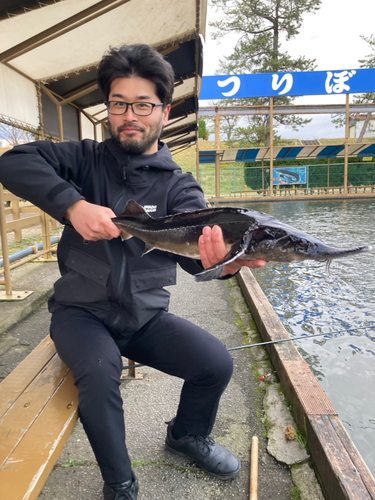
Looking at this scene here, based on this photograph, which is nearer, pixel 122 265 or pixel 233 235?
pixel 233 235

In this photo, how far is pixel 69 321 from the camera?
6.89 ft

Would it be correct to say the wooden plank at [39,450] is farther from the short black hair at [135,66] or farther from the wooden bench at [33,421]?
the short black hair at [135,66]

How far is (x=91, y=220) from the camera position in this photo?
1.91 m

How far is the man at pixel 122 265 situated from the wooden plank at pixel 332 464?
481 millimetres

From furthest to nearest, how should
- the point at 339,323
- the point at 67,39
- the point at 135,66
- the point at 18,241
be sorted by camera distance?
the point at 18,241, the point at 339,323, the point at 67,39, the point at 135,66

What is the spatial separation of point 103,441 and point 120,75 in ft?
6.84

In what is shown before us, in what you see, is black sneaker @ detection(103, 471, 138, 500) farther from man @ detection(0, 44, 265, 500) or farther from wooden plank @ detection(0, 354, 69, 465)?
wooden plank @ detection(0, 354, 69, 465)

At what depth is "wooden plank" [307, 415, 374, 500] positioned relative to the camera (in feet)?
5.94

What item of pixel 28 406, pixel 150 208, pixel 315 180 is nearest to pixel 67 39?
pixel 150 208

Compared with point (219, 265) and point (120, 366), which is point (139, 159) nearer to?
point (219, 265)

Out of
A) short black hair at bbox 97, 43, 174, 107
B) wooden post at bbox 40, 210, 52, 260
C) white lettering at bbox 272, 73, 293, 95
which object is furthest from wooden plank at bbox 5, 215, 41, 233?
white lettering at bbox 272, 73, 293, 95

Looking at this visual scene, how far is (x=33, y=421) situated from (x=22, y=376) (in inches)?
17.4

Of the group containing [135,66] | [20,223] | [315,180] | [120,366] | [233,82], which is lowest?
[120,366]

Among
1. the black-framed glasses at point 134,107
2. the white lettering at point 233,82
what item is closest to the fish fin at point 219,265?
the black-framed glasses at point 134,107
